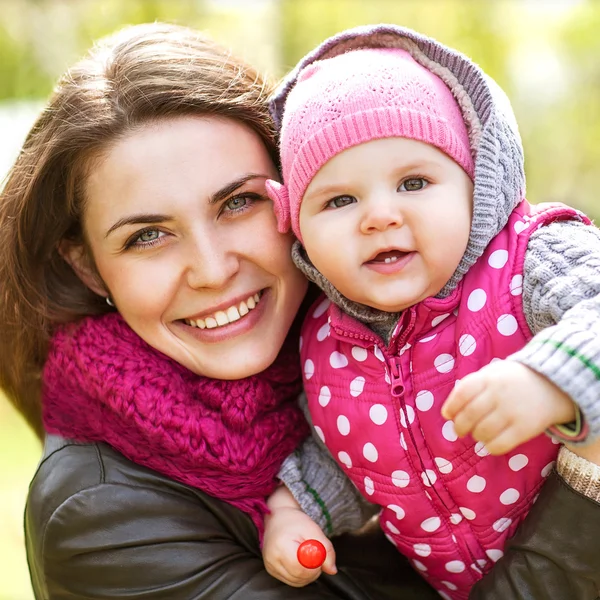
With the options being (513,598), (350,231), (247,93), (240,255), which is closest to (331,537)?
(513,598)

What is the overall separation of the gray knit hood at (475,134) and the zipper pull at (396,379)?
9cm

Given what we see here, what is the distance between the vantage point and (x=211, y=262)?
5.98ft

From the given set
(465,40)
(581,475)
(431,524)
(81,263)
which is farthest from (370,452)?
(465,40)

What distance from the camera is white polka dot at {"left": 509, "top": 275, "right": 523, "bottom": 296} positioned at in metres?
1.54

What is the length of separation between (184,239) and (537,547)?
3.21 ft

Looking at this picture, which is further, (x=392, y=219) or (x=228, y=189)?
(x=228, y=189)

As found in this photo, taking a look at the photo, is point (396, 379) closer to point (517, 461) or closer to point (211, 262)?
point (517, 461)

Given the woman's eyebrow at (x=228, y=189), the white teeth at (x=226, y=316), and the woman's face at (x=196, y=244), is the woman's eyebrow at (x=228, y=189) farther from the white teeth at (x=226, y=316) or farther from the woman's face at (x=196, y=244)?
the white teeth at (x=226, y=316)

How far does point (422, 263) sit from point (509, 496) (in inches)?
20.0

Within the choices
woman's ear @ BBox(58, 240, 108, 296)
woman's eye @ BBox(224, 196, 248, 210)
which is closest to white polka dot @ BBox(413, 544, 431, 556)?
woman's eye @ BBox(224, 196, 248, 210)

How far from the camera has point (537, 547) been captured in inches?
62.2

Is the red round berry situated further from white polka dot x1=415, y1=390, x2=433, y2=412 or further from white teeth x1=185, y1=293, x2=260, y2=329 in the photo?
white teeth x1=185, y1=293, x2=260, y2=329

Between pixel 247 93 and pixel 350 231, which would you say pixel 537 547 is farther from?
pixel 247 93

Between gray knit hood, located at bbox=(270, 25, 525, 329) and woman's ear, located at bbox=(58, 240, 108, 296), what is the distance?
0.60m
